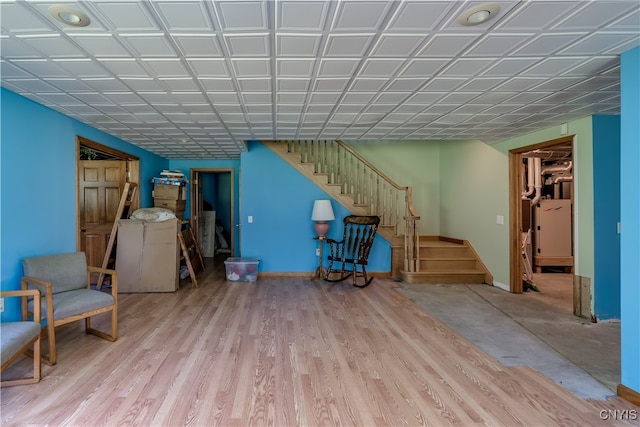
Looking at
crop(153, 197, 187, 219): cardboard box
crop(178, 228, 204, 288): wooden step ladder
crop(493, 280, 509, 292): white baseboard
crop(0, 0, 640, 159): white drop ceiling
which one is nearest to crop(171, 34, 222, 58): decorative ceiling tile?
crop(0, 0, 640, 159): white drop ceiling

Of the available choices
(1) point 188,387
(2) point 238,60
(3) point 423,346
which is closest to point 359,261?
(3) point 423,346

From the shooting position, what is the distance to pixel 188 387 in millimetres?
2062

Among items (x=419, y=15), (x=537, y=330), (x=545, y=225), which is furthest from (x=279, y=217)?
(x=545, y=225)

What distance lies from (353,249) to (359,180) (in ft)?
4.64

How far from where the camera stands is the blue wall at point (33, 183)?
8.54 feet

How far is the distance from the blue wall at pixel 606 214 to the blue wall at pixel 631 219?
1760 millimetres

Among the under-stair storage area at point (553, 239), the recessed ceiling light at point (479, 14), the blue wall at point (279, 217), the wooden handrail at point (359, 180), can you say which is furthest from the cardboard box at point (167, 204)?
the under-stair storage area at point (553, 239)

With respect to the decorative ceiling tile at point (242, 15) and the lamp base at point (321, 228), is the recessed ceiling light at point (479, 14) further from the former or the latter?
the lamp base at point (321, 228)

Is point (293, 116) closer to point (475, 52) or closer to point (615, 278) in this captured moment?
point (475, 52)

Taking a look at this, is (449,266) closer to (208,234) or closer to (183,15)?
(183,15)

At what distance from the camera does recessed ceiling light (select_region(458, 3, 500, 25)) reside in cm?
161

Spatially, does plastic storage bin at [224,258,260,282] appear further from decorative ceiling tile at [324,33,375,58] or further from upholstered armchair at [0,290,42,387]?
decorative ceiling tile at [324,33,375,58]

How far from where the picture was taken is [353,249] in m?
5.27

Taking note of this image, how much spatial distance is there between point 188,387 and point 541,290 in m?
5.27
